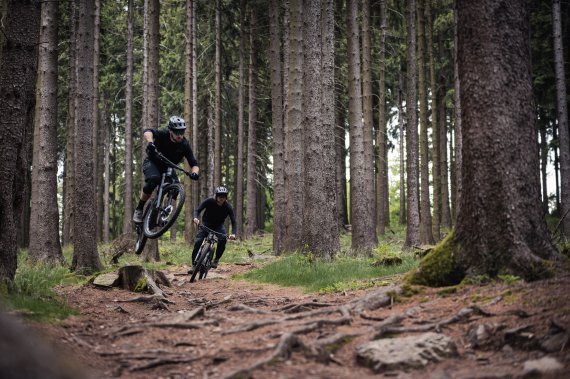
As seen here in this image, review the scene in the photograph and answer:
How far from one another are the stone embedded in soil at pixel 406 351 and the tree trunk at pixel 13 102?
4902 millimetres

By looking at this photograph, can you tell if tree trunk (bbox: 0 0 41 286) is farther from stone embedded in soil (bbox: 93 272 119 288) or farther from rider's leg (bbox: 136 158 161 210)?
rider's leg (bbox: 136 158 161 210)

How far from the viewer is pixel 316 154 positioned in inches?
508

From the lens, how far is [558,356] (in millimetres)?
3945

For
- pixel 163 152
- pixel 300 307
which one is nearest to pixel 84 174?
pixel 163 152

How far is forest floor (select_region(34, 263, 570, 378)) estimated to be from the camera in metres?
4.15

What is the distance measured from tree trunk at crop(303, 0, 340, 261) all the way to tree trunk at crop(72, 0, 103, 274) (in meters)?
5.10

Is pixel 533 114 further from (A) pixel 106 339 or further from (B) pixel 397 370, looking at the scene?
(A) pixel 106 339

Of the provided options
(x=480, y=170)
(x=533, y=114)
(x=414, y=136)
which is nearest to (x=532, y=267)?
(x=480, y=170)

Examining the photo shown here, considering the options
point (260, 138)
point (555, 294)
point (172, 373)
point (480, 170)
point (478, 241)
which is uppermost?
point (260, 138)

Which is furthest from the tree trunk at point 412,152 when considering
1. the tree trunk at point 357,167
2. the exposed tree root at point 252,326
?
the exposed tree root at point 252,326

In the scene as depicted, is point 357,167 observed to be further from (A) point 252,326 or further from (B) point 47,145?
(A) point 252,326

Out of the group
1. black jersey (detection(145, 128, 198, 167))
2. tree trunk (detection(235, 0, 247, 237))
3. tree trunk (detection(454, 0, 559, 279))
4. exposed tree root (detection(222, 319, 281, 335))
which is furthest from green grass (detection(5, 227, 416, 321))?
tree trunk (detection(235, 0, 247, 237))

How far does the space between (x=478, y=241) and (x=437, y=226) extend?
1615cm

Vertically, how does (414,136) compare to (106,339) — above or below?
above
